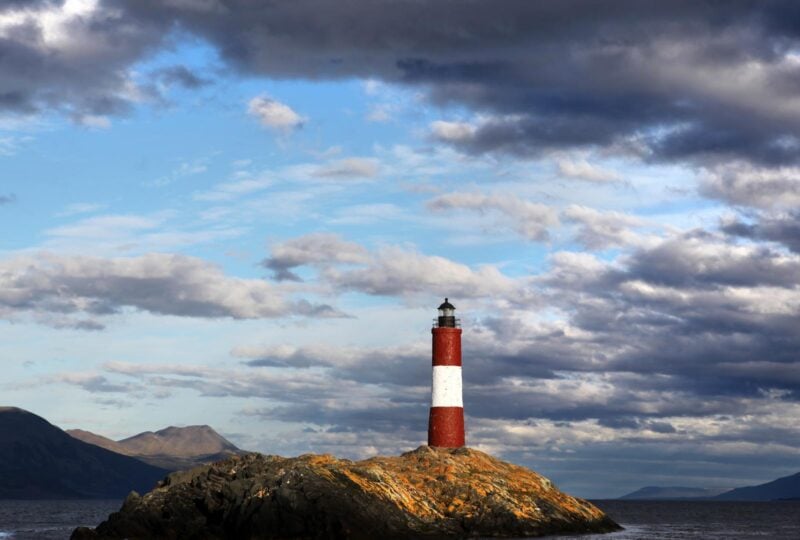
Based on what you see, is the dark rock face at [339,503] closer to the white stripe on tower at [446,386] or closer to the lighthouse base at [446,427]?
the lighthouse base at [446,427]

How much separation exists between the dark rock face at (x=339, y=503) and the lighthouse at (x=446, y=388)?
1.94 metres

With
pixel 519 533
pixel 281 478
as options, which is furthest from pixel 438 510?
pixel 281 478

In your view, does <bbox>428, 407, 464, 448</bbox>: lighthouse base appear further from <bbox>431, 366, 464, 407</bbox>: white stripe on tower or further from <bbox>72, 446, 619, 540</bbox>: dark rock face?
<bbox>72, 446, 619, 540</bbox>: dark rock face

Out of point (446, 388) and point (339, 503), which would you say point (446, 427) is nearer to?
point (446, 388)

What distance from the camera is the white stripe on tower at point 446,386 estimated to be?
257 ft

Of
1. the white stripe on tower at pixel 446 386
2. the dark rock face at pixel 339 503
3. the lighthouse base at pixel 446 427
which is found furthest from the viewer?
the lighthouse base at pixel 446 427

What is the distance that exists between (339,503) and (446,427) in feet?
53.1

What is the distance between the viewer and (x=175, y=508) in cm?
6800

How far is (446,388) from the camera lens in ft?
256

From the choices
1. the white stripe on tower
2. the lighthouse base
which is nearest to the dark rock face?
the lighthouse base

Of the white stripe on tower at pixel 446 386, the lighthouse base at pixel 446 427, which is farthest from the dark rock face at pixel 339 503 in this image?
the white stripe on tower at pixel 446 386

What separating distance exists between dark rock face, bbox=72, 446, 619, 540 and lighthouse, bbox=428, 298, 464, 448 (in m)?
1.94

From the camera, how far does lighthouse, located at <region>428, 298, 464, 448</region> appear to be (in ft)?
257

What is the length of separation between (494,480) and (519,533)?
15.9 feet
